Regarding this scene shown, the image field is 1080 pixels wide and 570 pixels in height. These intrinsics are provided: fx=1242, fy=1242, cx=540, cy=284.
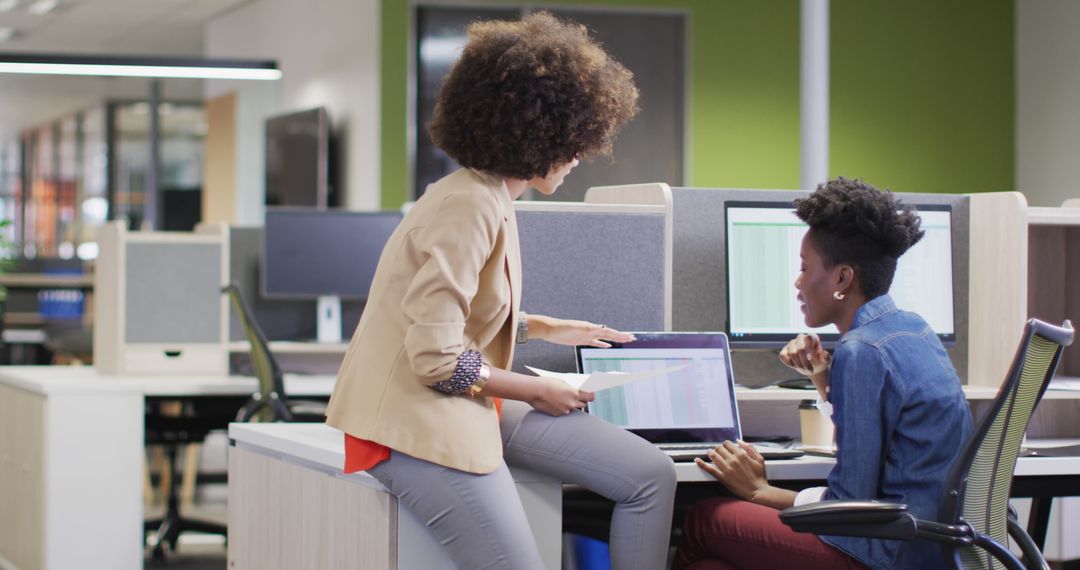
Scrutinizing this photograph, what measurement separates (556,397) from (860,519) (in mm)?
455

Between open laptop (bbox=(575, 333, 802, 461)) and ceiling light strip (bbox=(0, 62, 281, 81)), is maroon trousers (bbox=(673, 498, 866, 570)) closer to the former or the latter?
open laptop (bbox=(575, 333, 802, 461))

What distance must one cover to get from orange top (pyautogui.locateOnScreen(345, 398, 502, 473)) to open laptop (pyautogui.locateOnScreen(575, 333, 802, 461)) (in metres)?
0.52

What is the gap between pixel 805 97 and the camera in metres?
4.55

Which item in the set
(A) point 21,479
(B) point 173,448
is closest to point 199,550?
(B) point 173,448

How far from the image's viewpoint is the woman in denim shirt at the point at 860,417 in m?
1.77

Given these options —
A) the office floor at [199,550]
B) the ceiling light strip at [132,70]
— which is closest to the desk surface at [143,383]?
the office floor at [199,550]

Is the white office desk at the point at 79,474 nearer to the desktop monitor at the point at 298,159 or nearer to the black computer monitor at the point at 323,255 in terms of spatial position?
the black computer monitor at the point at 323,255

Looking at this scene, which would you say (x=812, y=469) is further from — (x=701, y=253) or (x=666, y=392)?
(x=701, y=253)

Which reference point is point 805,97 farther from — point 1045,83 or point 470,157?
point 470,157

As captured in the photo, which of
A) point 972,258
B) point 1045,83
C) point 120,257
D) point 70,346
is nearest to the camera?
point 972,258

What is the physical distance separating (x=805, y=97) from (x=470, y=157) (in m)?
3.04

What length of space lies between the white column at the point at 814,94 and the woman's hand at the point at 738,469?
2.65 meters

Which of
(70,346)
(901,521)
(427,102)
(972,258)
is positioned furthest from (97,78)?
(901,521)

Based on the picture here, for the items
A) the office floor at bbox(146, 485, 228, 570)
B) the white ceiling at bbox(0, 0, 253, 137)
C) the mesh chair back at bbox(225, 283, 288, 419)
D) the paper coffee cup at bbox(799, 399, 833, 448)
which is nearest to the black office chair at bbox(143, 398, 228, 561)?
the office floor at bbox(146, 485, 228, 570)
